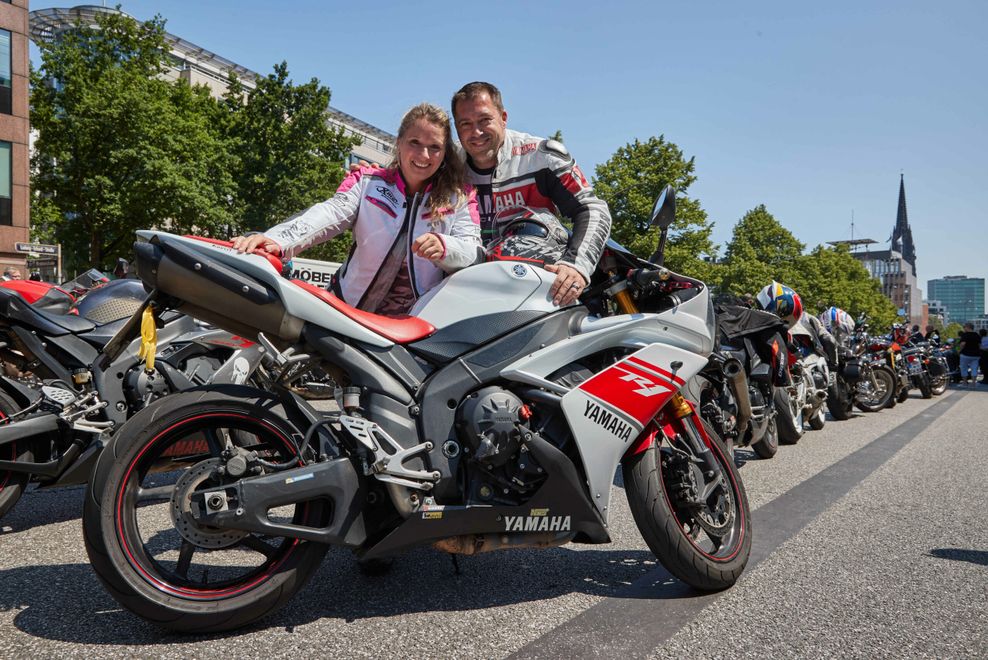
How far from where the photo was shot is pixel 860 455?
6750 millimetres

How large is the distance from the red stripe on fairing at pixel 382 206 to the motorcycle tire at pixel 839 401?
8.17m

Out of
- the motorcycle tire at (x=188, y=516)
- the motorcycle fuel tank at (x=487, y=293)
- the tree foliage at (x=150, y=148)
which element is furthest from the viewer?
Result: the tree foliage at (x=150, y=148)

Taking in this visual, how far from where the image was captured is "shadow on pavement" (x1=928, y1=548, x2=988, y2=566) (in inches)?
135

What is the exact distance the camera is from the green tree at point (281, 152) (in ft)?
91.5

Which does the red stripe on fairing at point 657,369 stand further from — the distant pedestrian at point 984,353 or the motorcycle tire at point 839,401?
the distant pedestrian at point 984,353

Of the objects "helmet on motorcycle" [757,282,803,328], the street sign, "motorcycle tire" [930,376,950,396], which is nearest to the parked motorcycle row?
"helmet on motorcycle" [757,282,803,328]

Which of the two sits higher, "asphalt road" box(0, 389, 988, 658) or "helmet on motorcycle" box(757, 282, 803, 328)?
"helmet on motorcycle" box(757, 282, 803, 328)

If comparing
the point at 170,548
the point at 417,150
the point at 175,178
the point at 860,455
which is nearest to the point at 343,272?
the point at 417,150

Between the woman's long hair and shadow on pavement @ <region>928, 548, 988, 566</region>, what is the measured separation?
8.99 feet

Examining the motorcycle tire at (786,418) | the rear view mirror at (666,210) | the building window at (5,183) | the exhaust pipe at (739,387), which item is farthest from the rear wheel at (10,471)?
the building window at (5,183)

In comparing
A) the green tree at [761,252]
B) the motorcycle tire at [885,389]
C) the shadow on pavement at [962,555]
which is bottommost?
the motorcycle tire at [885,389]

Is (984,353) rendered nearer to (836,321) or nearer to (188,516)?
(836,321)

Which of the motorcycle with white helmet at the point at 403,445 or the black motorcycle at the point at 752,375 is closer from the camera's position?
the motorcycle with white helmet at the point at 403,445

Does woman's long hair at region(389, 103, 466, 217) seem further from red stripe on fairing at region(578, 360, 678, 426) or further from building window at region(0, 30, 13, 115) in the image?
building window at region(0, 30, 13, 115)
